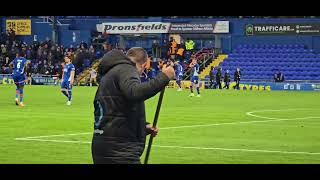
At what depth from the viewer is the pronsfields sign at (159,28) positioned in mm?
51281

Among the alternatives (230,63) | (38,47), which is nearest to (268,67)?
(230,63)

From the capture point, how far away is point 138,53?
25.7 ft

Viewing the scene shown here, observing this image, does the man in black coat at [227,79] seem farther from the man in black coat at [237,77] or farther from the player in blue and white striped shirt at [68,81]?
the player in blue and white striped shirt at [68,81]

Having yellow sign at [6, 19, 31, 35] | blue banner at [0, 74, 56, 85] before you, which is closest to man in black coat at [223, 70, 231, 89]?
blue banner at [0, 74, 56, 85]

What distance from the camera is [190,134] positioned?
19047mm

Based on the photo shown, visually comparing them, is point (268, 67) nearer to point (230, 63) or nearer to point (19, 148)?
point (230, 63)

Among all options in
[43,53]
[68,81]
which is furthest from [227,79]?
[68,81]

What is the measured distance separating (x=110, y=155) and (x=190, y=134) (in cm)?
1145

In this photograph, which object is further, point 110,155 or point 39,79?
point 39,79

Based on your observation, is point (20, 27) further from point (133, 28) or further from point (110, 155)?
point (110, 155)

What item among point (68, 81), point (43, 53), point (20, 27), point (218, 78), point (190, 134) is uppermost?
point (20, 27)

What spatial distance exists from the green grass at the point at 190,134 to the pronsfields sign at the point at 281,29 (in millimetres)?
25663

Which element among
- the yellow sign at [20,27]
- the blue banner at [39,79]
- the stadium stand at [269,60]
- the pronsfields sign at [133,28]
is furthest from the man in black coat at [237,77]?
the yellow sign at [20,27]
